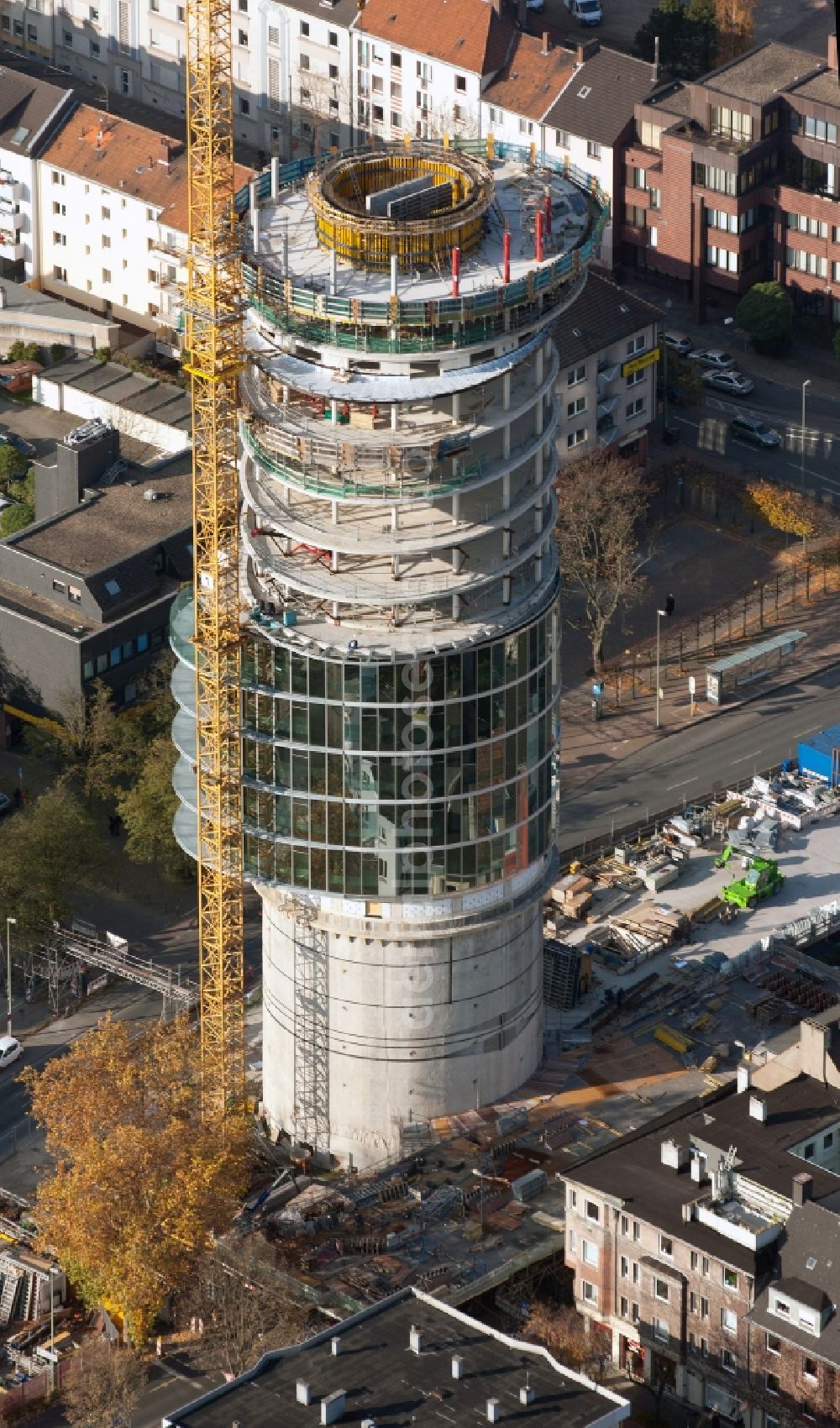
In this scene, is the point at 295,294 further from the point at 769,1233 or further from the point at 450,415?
the point at 769,1233

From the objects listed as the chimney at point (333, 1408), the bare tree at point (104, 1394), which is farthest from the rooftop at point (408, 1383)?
the bare tree at point (104, 1394)

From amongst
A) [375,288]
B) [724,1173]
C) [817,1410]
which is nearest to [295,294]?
[375,288]

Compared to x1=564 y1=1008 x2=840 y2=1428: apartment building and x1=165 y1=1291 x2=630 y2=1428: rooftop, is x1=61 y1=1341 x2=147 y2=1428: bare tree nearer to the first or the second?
x1=165 y1=1291 x2=630 y2=1428: rooftop

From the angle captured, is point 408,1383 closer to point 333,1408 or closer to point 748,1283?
point 333,1408

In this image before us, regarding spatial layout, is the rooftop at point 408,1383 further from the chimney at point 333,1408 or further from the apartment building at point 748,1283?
the apartment building at point 748,1283

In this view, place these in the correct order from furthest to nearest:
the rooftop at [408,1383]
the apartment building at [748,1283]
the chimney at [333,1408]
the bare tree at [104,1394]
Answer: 1. the bare tree at [104,1394]
2. the apartment building at [748,1283]
3. the rooftop at [408,1383]
4. the chimney at [333,1408]

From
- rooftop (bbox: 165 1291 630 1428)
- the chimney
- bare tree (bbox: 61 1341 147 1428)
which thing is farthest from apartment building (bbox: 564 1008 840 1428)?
bare tree (bbox: 61 1341 147 1428)

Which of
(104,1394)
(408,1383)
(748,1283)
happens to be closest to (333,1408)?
(408,1383)
